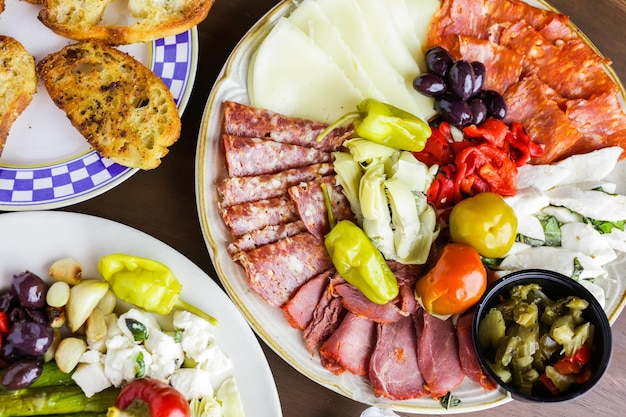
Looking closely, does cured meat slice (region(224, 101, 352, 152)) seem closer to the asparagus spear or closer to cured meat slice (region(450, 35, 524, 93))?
cured meat slice (region(450, 35, 524, 93))

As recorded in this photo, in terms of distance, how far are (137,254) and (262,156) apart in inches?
20.6

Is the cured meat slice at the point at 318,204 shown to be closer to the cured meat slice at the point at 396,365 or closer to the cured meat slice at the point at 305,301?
the cured meat slice at the point at 305,301

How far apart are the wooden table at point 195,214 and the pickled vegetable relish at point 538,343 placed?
1.36 feet

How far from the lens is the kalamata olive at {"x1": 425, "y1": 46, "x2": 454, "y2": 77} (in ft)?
6.57

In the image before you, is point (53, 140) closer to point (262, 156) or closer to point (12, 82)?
point (12, 82)

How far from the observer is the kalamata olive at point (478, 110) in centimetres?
202

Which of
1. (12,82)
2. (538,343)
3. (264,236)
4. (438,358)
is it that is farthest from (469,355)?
(12,82)

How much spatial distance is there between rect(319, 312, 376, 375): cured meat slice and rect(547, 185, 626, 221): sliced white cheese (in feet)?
2.56

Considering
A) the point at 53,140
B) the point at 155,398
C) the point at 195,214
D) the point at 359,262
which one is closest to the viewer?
the point at 155,398

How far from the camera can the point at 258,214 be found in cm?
194

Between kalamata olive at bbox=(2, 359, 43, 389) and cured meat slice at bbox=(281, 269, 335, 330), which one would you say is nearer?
kalamata olive at bbox=(2, 359, 43, 389)

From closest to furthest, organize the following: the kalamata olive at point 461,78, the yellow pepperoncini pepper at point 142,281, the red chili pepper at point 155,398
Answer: the red chili pepper at point 155,398, the yellow pepperoncini pepper at point 142,281, the kalamata olive at point 461,78

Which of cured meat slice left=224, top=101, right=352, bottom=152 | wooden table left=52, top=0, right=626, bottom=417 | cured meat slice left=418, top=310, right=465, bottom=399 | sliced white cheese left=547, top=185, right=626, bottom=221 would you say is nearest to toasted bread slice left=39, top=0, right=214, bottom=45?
wooden table left=52, top=0, right=626, bottom=417

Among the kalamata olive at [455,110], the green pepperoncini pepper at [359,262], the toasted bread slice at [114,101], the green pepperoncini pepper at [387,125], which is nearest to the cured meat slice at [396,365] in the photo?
the green pepperoncini pepper at [359,262]
